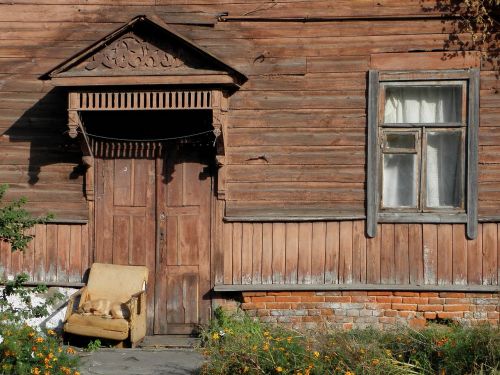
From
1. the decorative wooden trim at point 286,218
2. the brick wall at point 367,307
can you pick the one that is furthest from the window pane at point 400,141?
the brick wall at point 367,307

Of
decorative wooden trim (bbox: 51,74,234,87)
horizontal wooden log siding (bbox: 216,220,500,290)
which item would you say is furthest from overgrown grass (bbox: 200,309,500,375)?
decorative wooden trim (bbox: 51,74,234,87)

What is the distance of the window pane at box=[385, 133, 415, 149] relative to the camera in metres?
10.8

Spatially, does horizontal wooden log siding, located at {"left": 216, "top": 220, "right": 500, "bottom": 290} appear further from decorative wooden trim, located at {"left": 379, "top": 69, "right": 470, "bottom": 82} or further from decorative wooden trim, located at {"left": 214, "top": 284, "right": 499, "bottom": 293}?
decorative wooden trim, located at {"left": 379, "top": 69, "right": 470, "bottom": 82}

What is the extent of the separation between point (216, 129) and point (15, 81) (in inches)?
109

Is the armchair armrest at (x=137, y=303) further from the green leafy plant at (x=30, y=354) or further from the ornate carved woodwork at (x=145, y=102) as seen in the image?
the green leafy plant at (x=30, y=354)

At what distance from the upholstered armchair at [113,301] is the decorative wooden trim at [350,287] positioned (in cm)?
96

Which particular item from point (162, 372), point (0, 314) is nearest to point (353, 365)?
point (162, 372)

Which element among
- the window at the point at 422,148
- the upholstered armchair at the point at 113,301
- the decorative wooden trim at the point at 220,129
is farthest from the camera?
the window at the point at 422,148

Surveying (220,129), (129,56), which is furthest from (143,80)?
(220,129)

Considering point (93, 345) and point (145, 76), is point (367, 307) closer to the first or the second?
point (93, 345)

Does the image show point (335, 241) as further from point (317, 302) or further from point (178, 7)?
point (178, 7)

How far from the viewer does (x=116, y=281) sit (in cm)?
1062

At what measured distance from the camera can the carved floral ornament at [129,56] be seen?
400 inches

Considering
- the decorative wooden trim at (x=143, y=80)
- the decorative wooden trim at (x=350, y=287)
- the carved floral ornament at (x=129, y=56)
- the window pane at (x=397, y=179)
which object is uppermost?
the carved floral ornament at (x=129, y=56)
